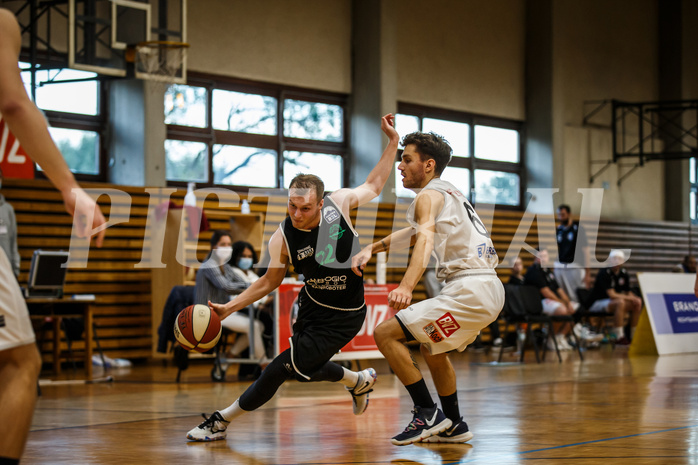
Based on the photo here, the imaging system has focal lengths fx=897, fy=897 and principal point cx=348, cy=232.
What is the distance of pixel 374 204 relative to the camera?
1512cm

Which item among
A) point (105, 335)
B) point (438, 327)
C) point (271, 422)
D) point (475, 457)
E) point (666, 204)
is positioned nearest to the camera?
point (475, 457)

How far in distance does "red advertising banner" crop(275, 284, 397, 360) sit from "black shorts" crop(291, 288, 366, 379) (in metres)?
3.83

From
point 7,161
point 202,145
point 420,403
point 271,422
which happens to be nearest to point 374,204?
point 202,145

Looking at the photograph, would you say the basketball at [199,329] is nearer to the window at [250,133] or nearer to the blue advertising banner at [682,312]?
the window at [250,133]

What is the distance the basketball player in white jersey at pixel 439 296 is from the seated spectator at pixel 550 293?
342 inches

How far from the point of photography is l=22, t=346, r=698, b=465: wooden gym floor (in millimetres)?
4500

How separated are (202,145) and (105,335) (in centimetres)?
342

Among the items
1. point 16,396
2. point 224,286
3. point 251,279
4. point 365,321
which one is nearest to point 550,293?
point 365,321

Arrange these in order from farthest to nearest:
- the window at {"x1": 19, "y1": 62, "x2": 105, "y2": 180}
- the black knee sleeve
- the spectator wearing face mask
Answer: the window at {"x1": 19, "y1": 62, "x2": 105, "y2": 180}
the spectator wearing face mask
the black knee sleeve

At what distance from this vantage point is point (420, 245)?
4.62 metres

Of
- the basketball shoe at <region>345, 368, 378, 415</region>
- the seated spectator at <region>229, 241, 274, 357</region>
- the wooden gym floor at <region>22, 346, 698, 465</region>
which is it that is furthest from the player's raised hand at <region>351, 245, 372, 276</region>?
the seated spectator at <region>229, 241, 274, 357</region>

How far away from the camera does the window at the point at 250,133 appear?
13641mm

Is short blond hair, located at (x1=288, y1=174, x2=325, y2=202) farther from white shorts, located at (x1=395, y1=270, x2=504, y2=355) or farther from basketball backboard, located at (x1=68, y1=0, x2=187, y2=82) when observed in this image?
basketball backboard, located at (x1=68, y1=0, x2=187, y2=82)

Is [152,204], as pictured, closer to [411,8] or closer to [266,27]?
[266,27]
